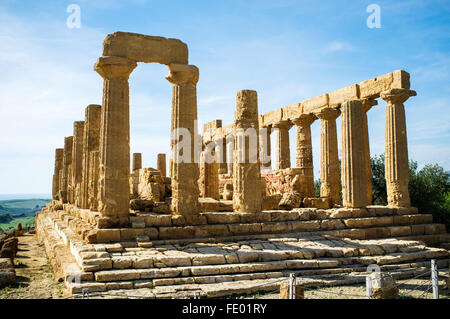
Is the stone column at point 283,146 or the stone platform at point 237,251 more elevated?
the stone column at point 283,146

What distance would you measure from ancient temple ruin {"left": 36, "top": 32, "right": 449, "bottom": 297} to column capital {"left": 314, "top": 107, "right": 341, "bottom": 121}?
5 centimetres

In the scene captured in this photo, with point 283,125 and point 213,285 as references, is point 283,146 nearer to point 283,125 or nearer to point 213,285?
point 283,125

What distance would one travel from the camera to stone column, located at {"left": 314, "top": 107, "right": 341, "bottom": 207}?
20.4 meters


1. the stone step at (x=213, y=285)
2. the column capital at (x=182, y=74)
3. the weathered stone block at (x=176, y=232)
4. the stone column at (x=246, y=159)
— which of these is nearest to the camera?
the stone step at (x=213, y=285)

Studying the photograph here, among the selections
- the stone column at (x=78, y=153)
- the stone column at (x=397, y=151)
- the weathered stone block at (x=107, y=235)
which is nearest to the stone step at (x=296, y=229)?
the weathered stone block at (x=107, y=235)

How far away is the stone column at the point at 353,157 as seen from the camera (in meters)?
17.2

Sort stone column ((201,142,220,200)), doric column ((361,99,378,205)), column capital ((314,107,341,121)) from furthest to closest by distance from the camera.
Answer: stone column ((201,142,220,200)), column capital ((314,107,341,121)), doric column ((361,99,378,205))

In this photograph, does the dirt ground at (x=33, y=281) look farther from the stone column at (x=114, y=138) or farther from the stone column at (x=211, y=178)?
the stone column at (x=211, y=178)

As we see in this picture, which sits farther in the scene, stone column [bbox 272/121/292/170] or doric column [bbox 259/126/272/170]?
doric column [bbox 259/126/272/170]

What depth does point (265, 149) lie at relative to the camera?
26.0m

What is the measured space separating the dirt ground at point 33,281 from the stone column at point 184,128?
4.56 meters

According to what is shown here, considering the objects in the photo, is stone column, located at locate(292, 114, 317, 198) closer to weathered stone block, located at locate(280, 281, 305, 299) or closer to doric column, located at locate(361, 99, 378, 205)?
doric column, located at locate(361, 99, 378, 205)

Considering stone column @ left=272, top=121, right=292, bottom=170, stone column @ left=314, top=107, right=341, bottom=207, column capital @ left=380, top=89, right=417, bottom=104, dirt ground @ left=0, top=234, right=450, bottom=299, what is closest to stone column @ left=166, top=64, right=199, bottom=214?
dirt ground @ left=0, top=234, right=450, bottom=299

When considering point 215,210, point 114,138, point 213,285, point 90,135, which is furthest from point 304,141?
point 213,285
